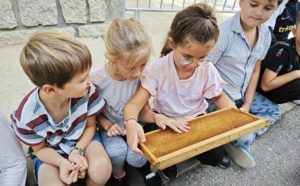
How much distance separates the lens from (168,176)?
1.76 metres

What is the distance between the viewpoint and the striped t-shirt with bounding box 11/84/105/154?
1254 mm

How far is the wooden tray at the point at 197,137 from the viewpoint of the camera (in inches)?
46.1

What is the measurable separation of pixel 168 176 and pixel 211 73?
0.81 m

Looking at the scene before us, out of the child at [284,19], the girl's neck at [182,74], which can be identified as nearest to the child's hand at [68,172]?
the girl's neck at [182,74]

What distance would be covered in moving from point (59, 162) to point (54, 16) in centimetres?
228

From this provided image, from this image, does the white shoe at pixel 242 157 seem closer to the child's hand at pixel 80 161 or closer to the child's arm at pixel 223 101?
the child's arm at pixel 223 101

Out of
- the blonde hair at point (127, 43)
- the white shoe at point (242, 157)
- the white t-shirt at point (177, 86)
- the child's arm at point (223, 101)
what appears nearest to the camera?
the blonde hair at point (127, 43)

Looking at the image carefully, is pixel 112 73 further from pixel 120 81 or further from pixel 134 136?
pixel 134 136

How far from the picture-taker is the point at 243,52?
2004mm

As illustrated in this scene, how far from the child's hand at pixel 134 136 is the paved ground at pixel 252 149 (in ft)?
1.72

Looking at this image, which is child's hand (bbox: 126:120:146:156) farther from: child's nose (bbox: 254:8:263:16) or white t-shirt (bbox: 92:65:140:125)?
child's nose (bbox: 254:8:263:16)

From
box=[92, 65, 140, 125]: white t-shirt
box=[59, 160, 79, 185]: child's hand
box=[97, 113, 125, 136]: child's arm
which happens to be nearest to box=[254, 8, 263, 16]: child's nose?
box=[92, 65, 140, 125]: white t-shirt

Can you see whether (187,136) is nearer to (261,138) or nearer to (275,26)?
(261,138)

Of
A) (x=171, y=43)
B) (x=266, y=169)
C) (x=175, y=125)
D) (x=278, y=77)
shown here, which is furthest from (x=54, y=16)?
(x=266, y=169)
